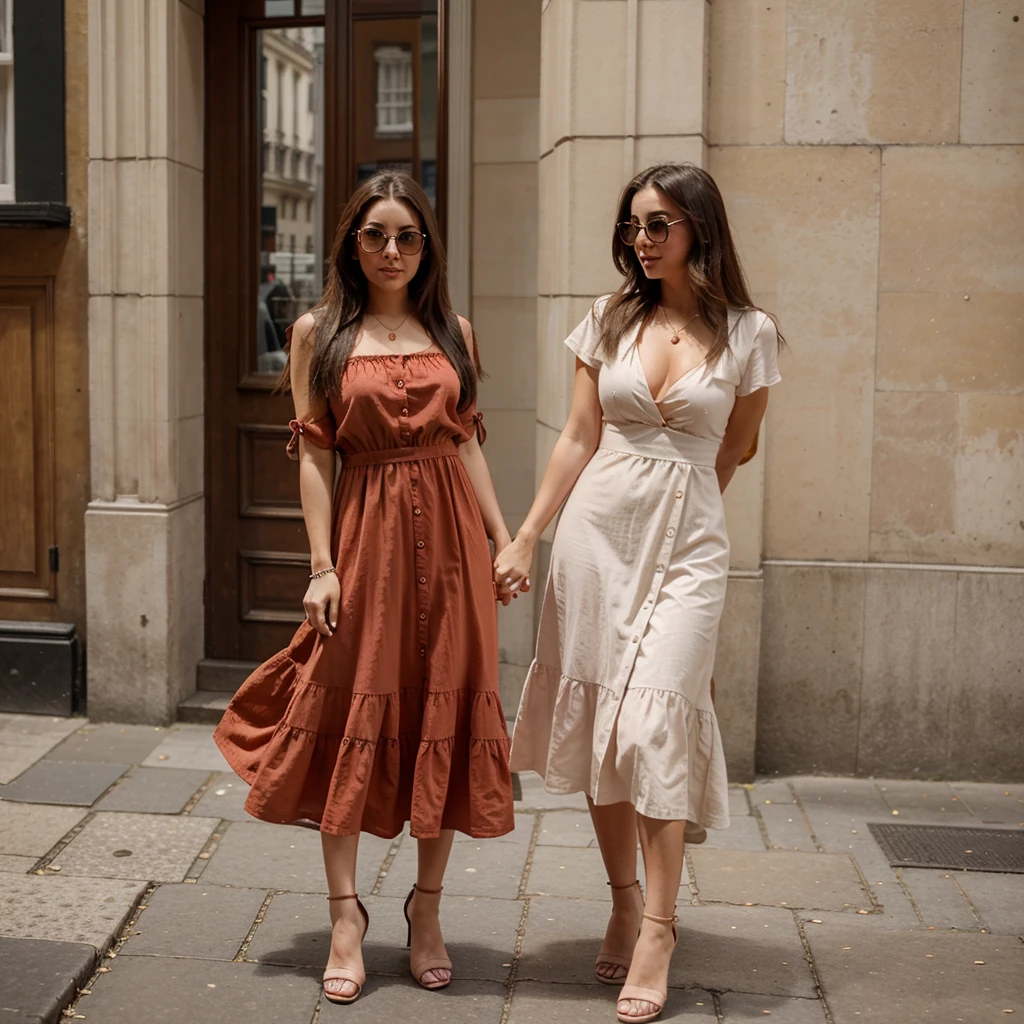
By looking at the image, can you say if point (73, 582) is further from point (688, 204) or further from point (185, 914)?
point (688, 204)

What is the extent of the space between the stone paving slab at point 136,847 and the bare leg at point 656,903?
1654 millimetres

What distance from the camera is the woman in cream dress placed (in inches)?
149

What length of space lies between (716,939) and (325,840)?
1210 mm

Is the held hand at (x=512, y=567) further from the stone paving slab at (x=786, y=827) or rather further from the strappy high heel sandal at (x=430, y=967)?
the stone paving slab at (x=786, y=827)

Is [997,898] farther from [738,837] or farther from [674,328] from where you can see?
[674,328]

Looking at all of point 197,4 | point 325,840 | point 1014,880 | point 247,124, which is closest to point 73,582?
point 247,124

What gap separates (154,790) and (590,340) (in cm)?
265

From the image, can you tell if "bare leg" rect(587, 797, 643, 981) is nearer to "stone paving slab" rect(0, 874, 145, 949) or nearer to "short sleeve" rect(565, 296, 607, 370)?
"short sleeve" rect(565, 296, 607, 370)

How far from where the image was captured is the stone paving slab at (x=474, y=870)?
4.69 m

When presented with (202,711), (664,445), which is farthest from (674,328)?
(202,711)

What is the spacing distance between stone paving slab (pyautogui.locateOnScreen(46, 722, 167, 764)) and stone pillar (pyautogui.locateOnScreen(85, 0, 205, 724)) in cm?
9

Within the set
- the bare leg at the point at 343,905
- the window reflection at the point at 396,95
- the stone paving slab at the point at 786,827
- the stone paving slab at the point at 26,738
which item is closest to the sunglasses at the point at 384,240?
the bare leg at the point at 343,905

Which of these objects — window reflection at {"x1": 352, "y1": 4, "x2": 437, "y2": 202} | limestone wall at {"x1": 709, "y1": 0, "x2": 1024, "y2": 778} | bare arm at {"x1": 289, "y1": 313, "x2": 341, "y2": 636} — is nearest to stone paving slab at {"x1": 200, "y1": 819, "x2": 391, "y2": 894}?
bare arm at {"x1": 289, "y1": 313, "x2": 341, "y2": 636}

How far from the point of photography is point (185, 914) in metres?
4.45
